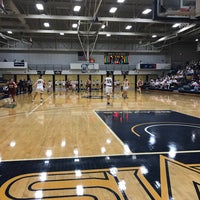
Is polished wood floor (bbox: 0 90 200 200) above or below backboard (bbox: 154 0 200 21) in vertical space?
below

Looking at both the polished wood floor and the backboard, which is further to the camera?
the backboard

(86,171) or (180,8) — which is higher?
(180,8)

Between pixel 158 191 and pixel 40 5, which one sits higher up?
pixel 40 5

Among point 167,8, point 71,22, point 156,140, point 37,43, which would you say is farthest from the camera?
point 37,43

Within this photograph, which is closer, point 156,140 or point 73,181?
point 73,181

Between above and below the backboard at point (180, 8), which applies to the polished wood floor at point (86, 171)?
below

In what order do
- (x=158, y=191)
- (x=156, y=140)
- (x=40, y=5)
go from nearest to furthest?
1. (x=158, y=191)
2. (x=156, y=140)
3. (x=40, y=5)

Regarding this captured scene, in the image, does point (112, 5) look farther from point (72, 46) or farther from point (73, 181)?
point (73, 181)

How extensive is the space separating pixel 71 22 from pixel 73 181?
22.8 meters

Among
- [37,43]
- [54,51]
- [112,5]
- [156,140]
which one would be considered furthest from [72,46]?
[156,140]

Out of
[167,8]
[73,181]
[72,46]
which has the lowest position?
[73,181]

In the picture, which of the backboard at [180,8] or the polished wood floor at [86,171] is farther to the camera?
the backboard at [180,8]

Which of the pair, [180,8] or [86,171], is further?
[180,8]

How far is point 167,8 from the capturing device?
362 inches
